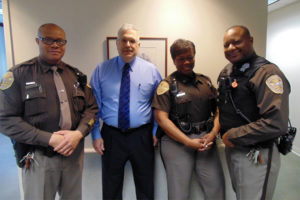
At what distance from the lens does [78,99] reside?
1.42 metres

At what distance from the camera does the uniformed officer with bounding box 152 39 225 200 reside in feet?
5.05

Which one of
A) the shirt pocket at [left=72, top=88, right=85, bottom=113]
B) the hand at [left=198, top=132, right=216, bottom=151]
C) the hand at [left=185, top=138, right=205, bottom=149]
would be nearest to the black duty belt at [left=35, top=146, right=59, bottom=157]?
the shirt pocket at [left=72, top=88, right=85, bottom=113]

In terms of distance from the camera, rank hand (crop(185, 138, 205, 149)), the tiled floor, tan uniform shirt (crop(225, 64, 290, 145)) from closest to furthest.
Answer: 1. tan uniform shirt (crop(225, 64, 290, 145))
2. hand (crop(185, 138, 205, 149))
3. the tiled floor

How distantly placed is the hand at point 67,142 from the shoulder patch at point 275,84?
52.0 inches

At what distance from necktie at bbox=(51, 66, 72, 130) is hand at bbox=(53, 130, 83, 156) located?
5 cm

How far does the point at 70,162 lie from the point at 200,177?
1.08 meters

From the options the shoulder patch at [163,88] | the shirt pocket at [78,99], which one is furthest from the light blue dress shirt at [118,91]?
the shirt pocket at [78,99]

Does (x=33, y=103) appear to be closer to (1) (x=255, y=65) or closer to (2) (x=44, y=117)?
(2) (x=44, y=117)

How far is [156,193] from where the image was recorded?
207 centimetres

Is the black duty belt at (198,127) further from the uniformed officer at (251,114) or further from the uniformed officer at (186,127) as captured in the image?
the uniformed officer at (251,114)

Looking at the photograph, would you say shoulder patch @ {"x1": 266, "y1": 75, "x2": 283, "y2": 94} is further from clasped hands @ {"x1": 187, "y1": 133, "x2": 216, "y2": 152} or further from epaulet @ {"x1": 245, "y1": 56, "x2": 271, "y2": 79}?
clasped hands @ {"x1": 187, "y1": 133, "x2": 216, "y2": 152}

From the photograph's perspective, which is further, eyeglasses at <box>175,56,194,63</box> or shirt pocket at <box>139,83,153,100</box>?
shirt pocket at <box>139,83,153,100</box>

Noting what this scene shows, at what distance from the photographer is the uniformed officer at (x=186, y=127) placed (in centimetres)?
154

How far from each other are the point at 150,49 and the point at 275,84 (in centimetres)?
122
